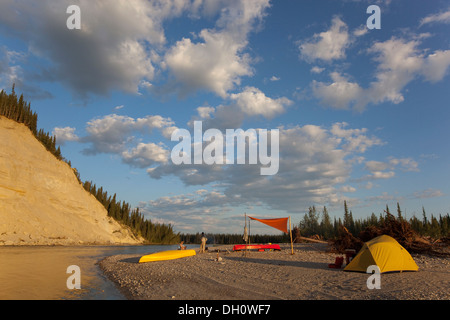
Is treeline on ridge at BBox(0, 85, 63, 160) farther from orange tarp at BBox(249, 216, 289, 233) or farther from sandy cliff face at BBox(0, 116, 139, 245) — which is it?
orange tarp at BBox(249, 216, 289, 233)

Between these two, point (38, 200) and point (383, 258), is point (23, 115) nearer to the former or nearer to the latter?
point (38, 200)

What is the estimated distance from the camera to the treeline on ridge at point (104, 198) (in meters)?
46.9

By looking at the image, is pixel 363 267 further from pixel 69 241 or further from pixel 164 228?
pixel 164 228

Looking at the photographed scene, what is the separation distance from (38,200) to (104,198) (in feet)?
78.5

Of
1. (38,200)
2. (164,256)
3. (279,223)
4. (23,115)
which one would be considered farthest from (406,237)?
(23,115)

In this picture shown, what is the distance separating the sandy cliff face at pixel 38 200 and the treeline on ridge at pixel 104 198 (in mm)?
2477

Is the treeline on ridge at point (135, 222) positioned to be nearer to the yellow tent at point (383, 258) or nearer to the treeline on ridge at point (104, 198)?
the treeline on ridge at point (104, 198)

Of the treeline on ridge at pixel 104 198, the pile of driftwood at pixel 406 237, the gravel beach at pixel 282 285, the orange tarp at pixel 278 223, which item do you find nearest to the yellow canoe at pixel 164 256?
the gravel beach at pixel 282 285

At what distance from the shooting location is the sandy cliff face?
36062mm

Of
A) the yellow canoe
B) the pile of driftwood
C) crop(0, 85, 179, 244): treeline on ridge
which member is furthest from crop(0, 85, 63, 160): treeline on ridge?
the pile of driftwood

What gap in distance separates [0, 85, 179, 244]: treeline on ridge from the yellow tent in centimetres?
5401
